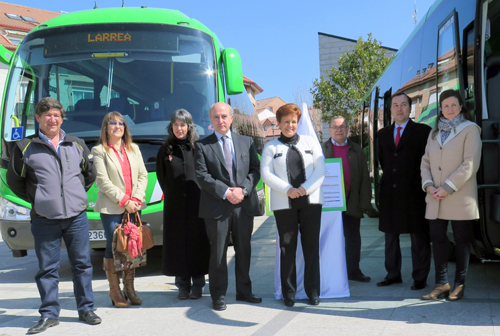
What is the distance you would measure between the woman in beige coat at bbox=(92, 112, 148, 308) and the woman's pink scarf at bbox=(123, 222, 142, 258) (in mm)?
155

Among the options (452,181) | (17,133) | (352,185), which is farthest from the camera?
(17,133)

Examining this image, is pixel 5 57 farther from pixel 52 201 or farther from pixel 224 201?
pixel 224 201

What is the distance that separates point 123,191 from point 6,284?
8.48 ft

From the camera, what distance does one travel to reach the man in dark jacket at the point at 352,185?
5.88 m

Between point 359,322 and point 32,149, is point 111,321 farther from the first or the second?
point 359,322

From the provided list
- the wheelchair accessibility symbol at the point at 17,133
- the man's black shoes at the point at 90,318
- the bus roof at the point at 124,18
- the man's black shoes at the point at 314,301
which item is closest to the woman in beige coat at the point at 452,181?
the man's black shoes at the point at 314,301

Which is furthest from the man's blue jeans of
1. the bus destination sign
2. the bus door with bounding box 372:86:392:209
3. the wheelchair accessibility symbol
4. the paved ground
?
the bus door with bounding box 372:86:392:209

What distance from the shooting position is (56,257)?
4508mm

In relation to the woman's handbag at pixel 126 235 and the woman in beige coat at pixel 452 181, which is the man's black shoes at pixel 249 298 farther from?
the woman in beige coat at pixel 452 181

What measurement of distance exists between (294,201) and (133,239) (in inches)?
61.7

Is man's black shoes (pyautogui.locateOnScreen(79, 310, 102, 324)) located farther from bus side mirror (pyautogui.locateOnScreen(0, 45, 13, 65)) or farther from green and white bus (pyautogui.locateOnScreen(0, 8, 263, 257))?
bus side mirror (pyautogui.locateOnScreen(0, 45, 13, 65))

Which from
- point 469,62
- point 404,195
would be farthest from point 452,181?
point 469,62

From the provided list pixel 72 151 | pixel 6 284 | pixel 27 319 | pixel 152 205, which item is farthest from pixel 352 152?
pixel 6 284

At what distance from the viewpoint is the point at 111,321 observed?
4578mm
